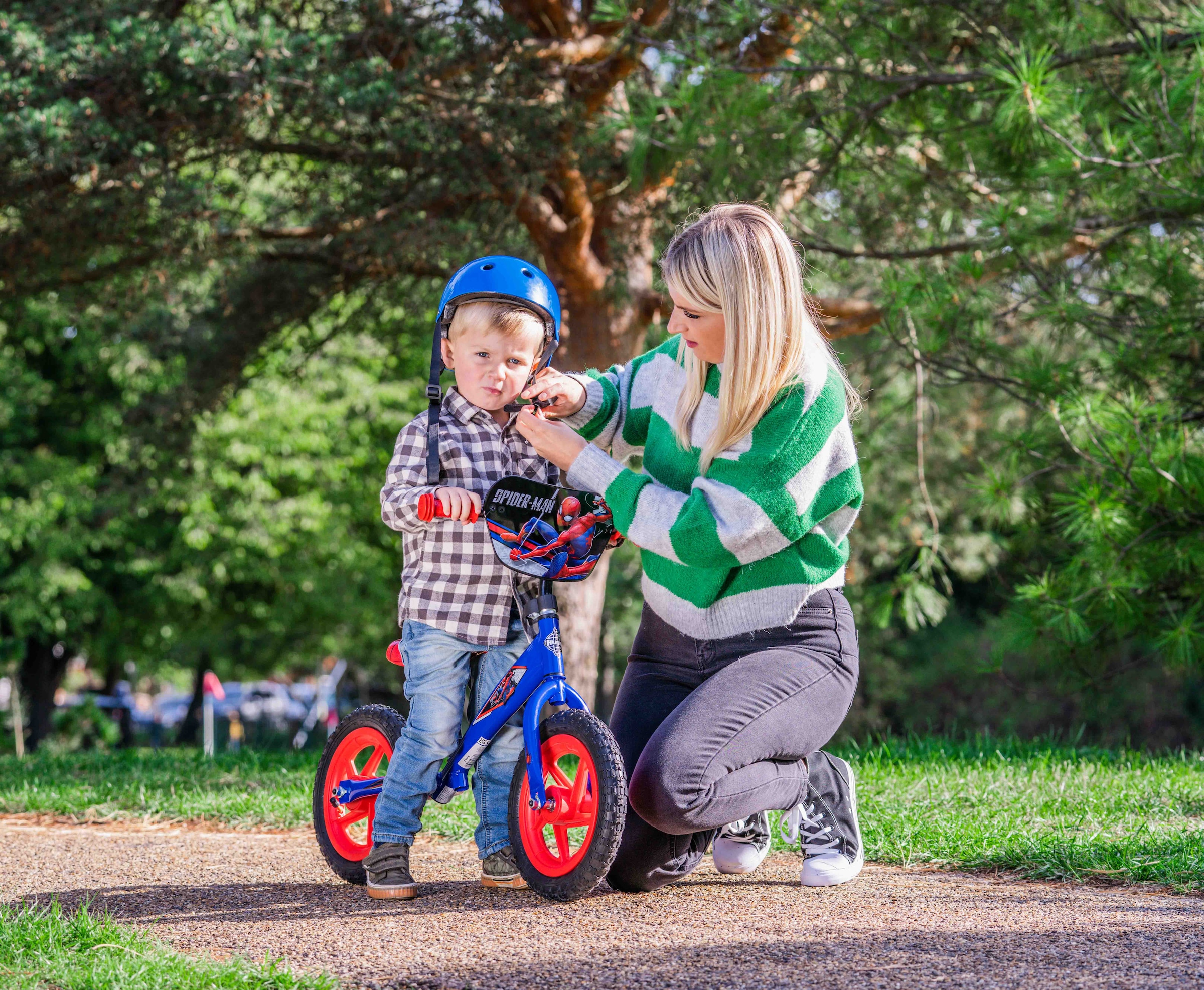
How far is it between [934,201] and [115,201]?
4459 millimetres

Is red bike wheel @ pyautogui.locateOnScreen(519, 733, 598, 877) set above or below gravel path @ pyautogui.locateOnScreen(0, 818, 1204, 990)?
above

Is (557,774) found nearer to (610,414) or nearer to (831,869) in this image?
(831,869)

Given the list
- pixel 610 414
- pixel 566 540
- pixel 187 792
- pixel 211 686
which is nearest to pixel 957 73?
pixel 610 414

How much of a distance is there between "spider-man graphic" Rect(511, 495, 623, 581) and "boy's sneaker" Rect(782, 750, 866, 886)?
82 cm

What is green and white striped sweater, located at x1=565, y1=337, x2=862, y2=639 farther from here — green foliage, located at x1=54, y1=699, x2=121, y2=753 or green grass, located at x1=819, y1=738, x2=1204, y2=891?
green foliage, located at x1=54, y1=699, x2=121, y2=753

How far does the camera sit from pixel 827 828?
3.11m

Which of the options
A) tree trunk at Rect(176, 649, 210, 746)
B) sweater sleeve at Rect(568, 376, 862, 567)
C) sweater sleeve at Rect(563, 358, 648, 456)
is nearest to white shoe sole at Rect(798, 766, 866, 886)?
sweater sleeve at Rect(568, 376, 862, 567)

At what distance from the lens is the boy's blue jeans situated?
9.75ft

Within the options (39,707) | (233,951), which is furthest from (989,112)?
(39,707)

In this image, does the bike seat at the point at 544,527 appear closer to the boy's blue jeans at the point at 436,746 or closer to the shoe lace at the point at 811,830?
the boy's blue jeans at the point at 436,746

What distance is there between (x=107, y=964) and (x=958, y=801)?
9.35 ft

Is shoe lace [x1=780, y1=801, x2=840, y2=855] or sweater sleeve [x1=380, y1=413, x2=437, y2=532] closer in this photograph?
sweater sleeve [x1=380, y1=413, x2=437, y2=532]

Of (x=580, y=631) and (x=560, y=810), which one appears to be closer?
(x=560, y=810)

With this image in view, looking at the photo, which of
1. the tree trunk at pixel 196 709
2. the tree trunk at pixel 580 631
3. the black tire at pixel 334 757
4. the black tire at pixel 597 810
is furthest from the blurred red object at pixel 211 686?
the black tire at pixel 597 810
